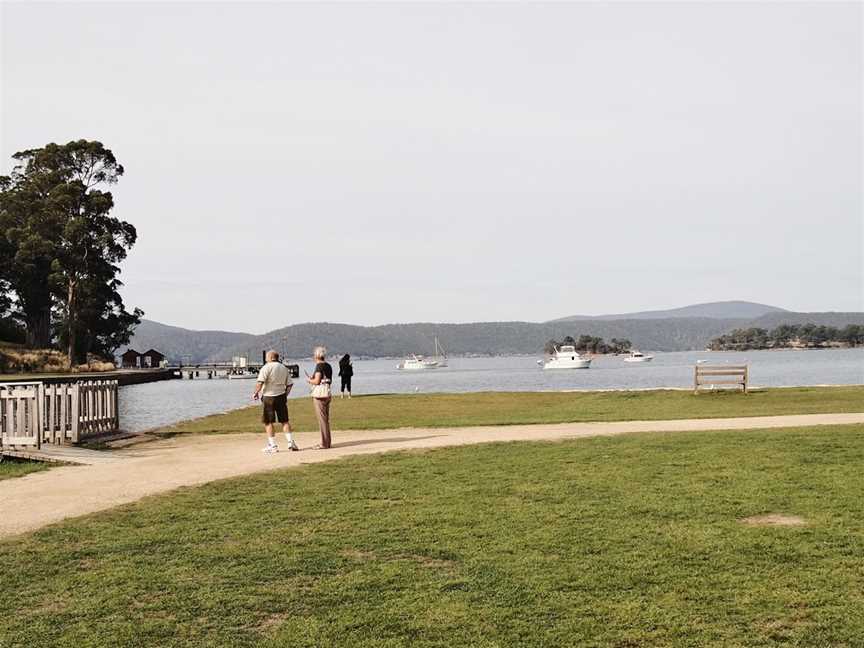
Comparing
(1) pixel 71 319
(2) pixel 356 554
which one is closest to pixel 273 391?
(2) pixel 356 554

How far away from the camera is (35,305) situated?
92875 mm

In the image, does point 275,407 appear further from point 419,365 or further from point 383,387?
point 419,365

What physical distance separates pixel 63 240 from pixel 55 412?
2890 inches

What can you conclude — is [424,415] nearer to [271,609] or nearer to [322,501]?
[322,501]

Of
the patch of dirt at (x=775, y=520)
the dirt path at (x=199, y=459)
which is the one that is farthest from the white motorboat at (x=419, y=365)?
the patch of dirt at (x=775, y=520)

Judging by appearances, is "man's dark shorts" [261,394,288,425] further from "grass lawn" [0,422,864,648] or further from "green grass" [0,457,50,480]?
"grass lawn" [0,422,864,648]

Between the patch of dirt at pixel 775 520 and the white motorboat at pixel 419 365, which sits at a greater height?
the patch of dirt at pixel 775 520

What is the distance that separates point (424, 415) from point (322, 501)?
16.4m

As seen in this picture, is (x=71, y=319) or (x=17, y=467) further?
(x=71, y=319)

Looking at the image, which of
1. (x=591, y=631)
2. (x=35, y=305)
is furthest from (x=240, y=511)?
(x=35, y=305)

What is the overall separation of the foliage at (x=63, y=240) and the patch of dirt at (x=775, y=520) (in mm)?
80960

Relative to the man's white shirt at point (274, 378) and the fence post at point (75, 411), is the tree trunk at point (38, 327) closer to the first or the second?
the fence post at point (75, 411)

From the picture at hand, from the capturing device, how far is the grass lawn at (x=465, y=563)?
20.2 feet

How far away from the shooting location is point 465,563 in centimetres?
778
